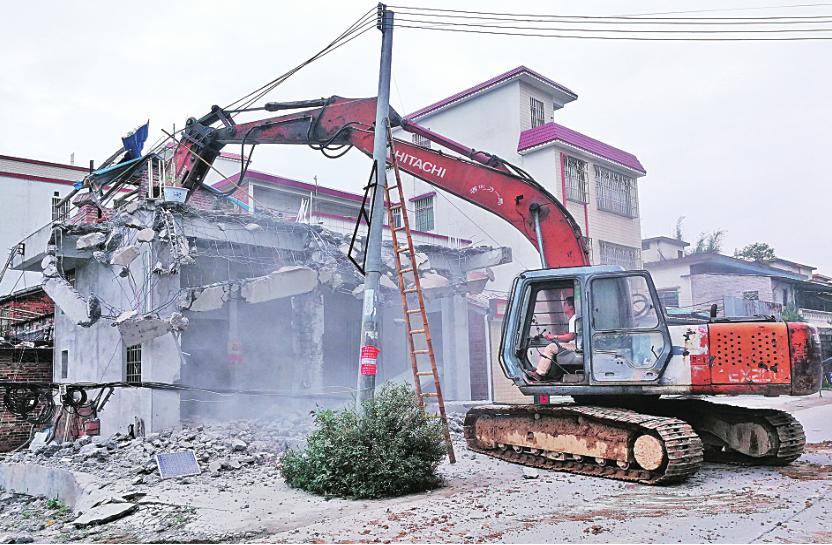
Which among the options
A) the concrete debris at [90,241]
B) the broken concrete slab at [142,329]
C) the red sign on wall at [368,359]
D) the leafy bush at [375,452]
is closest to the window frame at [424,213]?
the concrete debris at [90,241]

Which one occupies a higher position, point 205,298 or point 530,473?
point 205,298

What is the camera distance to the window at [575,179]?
25489mm

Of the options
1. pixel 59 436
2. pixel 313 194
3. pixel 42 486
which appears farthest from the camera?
pixel 313 194

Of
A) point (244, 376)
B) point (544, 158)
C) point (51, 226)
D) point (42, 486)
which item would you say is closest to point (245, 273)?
point (244, 376)

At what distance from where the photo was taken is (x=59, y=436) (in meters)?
15.7

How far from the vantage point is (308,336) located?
17.3 metres

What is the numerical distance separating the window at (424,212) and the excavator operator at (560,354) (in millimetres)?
18393

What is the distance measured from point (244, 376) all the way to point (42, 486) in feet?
17.8

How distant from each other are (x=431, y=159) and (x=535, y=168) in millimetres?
14238

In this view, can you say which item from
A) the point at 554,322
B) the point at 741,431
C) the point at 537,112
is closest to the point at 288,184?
the point at 537,112

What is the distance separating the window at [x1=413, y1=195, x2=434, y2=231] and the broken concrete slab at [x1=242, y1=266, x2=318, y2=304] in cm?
1204

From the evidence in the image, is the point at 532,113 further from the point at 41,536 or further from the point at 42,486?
the point at 41,536

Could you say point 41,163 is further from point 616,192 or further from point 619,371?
point 619,371

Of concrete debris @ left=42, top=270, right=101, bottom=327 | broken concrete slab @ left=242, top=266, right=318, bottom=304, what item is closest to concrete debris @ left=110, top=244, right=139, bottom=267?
concrete debris @ left=42, top=270, right=101, bottom=327
